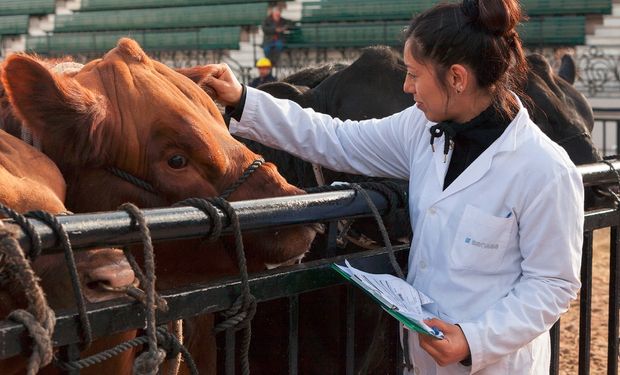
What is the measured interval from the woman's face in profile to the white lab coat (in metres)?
0.13

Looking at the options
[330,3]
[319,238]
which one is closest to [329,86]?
[319,238]

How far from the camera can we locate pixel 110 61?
92.7 inches

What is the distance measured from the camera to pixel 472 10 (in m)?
2.13

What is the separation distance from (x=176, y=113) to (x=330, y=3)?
21.4m

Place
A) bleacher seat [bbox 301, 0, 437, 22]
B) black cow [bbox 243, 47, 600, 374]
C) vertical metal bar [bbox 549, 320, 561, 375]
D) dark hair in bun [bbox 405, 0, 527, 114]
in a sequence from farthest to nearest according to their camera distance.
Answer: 1. bleacher seat [bbox 301, 0, 437, 22]
2. black cow [bbox 243, 47, 600, 374]
3. vertical metal bar [bbox 549, 320, 561, 375]
4. dark hair in bun [bbox 405, 0, 527, 114]

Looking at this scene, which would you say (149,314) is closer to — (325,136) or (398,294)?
(398,294)

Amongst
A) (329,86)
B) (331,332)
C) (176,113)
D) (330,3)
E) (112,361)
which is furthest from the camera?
(330,3)

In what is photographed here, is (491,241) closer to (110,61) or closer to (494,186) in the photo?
(494,186)

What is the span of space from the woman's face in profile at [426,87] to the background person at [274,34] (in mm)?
19557

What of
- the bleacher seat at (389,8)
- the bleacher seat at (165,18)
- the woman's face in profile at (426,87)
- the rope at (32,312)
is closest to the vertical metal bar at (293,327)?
the woman's face in profile at (426,87)

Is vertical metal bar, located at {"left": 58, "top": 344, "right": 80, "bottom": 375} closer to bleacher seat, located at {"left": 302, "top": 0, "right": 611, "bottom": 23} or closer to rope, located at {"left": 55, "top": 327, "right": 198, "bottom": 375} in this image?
rope, located at {"left": 55, "top": 327, "right": 198, "bottom": 375}

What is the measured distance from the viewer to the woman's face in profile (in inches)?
84.9

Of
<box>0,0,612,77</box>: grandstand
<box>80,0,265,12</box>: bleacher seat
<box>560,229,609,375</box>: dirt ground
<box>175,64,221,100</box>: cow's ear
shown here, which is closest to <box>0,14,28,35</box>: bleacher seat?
<box>0,0,612,77</box>: grandstand

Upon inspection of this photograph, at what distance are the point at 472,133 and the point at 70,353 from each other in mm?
1157
